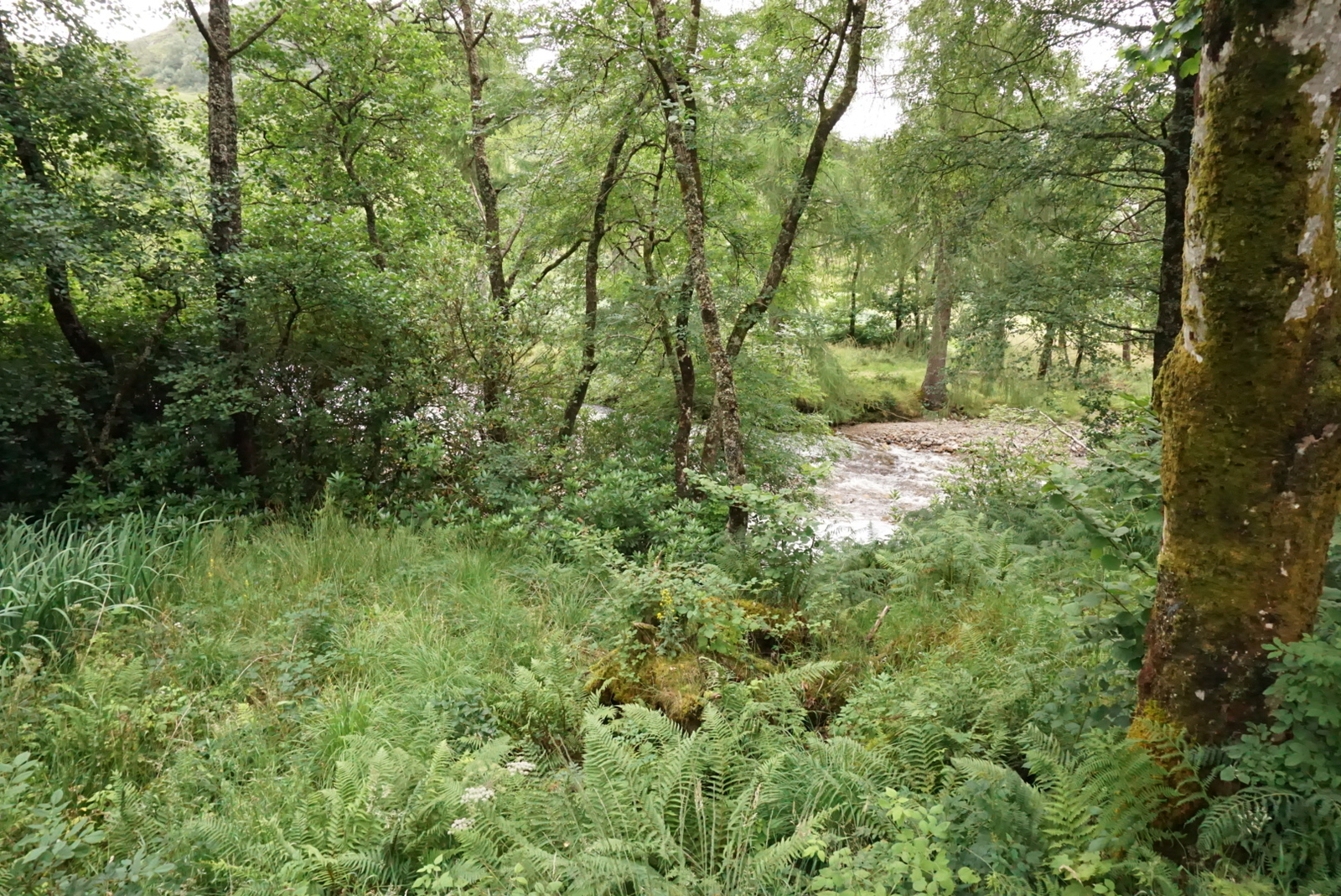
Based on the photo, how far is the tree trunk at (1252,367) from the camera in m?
1.74

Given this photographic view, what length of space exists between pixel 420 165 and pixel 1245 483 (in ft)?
36.6

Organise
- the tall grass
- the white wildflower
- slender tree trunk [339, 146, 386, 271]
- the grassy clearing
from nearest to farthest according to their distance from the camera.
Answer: the white wildflower, the tall grass, slender tree trunk [339, 146, 386, 271], the grassy clearing

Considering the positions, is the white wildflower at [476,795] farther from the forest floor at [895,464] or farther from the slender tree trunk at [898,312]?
the slender tree trunk at [898,312]

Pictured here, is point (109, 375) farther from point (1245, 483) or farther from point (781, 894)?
point (1245, 483)

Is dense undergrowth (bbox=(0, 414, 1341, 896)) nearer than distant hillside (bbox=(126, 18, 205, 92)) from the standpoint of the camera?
Yes

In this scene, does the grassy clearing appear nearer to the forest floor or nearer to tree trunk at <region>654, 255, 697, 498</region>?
the forest floor

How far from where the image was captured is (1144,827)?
1964mm

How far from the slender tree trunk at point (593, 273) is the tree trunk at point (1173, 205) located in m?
5.73

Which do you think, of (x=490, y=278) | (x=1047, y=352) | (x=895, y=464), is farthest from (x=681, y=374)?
(x=895, y=464)

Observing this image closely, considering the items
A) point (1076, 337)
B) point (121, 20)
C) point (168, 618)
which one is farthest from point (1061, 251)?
point (121, 20)

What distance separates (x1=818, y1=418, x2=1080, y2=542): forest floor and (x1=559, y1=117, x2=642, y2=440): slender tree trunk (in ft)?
11.2

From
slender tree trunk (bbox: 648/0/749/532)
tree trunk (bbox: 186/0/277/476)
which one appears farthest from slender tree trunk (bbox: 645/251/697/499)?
tree trunk (bbox: 186/0/277/476)

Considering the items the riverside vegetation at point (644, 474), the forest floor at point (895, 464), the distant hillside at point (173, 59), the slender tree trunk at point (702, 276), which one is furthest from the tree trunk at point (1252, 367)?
the distant hillside at point (173, 59)

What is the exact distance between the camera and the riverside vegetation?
6.27 ft
